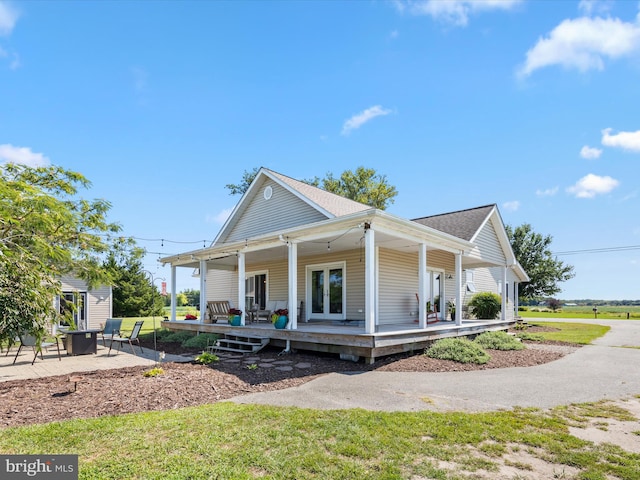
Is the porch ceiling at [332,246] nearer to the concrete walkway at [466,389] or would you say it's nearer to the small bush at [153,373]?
the concrete walkway at [466,389]

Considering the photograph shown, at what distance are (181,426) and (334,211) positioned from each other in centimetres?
903

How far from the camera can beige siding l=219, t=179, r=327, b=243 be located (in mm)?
13125

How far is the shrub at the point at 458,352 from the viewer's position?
29.1 feet

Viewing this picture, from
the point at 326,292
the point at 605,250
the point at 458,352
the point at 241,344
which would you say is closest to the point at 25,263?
the point at 241,344

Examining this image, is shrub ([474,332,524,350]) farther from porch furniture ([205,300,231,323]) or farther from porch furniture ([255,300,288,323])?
porch furniture ([205,300,231,323])

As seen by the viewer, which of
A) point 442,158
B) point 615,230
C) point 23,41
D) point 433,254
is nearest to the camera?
point 23,41

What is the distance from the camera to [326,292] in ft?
44.3

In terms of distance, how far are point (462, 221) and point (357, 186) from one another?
15892 millimetres

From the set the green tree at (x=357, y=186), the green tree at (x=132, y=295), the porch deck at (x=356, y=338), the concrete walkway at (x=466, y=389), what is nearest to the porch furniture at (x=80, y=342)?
the porch deck at (x=356, y=338)

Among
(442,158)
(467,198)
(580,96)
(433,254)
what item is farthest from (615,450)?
(467,198)

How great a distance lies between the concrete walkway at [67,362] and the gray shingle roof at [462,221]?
11922mm

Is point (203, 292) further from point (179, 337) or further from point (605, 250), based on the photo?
point (605, 250)

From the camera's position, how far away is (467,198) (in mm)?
33438

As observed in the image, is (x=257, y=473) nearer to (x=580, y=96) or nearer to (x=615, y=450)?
(x=615, y=450)
